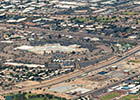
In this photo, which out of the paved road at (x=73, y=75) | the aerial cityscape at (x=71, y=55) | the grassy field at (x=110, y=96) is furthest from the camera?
the paved road at (x=73, y=75)

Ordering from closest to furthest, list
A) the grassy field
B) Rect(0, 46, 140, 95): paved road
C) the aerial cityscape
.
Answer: the grassy field
the aerial cityscape
Rect(0, 46, 140, 95): paved road

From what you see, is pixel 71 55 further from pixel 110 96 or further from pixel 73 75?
pixel 110 96

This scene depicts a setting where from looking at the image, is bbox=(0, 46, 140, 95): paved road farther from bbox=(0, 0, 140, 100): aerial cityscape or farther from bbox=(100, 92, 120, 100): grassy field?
bbox=(100, 92, 120, 100): grassy field

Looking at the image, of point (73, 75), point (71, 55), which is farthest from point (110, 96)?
point (71, 55)

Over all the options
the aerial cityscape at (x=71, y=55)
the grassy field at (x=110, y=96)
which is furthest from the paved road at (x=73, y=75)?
the grassy field at (x=110, y=96)

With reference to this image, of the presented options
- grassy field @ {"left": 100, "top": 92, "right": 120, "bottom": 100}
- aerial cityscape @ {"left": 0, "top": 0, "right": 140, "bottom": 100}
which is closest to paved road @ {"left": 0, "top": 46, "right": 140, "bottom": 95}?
aerial cityscape @ {"left": 0, "top": 0, "right": 140, "bottom": 100}

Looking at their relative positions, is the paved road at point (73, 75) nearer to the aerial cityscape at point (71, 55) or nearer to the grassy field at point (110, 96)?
the aerial cityscape at point (71, 55)

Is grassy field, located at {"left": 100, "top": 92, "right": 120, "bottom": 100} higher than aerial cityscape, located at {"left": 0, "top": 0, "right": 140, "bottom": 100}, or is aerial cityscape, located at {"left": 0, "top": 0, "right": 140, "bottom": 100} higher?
grassy field, located at {"left": 100, "top": 92, "right": 120, "bottom": 100}

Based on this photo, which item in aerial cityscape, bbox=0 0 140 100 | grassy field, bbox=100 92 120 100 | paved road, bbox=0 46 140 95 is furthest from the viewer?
paved road, bbox=0 46 140 95
